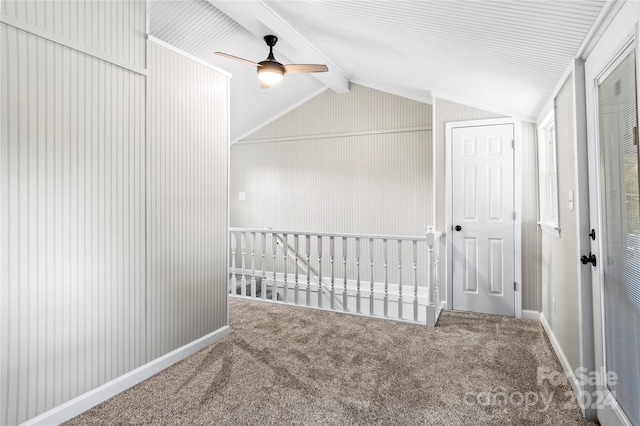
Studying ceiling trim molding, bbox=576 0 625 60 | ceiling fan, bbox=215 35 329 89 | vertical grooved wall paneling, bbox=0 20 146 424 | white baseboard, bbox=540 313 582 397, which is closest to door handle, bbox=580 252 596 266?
white baseboard, bbox=540 313 582 397

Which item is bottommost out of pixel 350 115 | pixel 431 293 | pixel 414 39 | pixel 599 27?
pixel 431 293

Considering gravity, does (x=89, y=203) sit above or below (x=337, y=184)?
below

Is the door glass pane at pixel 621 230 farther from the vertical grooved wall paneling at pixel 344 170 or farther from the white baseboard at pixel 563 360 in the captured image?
the vertical grooved wall paneling at pixel 344 170

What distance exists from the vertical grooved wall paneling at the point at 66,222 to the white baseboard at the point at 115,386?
0.12ft

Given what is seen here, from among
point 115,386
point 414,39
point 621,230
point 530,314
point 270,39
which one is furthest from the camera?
point 530,314

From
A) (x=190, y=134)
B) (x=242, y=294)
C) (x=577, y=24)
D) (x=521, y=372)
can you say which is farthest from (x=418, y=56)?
(x=242, y=294)

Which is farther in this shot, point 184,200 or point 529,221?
point 529,221

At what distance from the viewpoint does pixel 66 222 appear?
1.88 m

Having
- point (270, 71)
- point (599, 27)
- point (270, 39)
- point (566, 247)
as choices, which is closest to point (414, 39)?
point (599, 27)

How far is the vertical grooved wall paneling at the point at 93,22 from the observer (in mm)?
1703

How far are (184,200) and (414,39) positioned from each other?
2.14 m

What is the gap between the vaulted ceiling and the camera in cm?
189

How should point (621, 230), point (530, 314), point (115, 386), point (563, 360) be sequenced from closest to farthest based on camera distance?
point (621, 230) → point (115, 386) → point (563, 360) → point (530, 314)

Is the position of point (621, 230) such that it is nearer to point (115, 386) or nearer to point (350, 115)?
point (115, 386)
